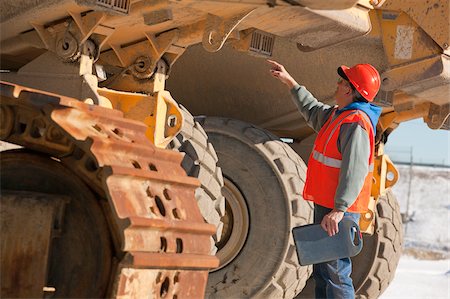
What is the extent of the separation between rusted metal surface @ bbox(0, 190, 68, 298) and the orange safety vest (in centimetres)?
185

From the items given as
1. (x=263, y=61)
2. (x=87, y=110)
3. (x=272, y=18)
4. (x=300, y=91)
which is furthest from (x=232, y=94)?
(x=87, y=110)

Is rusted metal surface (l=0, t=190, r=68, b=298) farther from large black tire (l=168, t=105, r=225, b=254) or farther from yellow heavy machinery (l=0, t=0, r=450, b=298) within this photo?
large black tire (l=168, t=105, r=225, b=254)

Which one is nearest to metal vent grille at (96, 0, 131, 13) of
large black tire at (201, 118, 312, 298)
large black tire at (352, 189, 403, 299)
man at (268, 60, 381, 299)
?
man at (268, 60, 381, 299)

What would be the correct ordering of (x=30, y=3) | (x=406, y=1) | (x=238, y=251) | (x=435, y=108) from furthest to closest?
(x=435, y=108) < (x=238, y=251) < (x=406, y=1) < (x=30, y=3)

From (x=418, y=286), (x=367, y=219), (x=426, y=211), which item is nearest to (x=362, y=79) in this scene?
(x=367, y=219)

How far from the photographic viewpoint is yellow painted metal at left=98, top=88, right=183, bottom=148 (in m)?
5.96

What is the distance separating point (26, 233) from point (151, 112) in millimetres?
1886

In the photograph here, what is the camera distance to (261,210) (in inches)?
325

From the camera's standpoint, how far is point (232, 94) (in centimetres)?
897

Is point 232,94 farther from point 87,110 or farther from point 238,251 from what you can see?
point 87,110

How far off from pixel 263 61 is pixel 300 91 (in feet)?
7.72

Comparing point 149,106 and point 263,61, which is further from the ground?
point 263,61

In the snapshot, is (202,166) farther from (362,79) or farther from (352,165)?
(352,165)

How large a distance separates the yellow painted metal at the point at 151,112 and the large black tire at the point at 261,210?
7.40 ft
